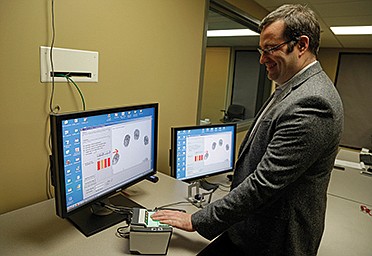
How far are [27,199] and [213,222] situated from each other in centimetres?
85

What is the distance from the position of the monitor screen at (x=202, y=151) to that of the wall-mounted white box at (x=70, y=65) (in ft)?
1.76

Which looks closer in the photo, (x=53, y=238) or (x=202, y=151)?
(x=53, y=238)

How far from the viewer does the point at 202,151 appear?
1.69m

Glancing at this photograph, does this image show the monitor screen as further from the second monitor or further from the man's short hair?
the man's short hair

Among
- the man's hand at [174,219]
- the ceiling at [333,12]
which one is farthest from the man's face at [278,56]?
the ceiling at [333,12]

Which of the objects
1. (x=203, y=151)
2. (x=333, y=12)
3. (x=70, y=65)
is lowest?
(x=203, y=151)

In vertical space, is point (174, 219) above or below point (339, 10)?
below

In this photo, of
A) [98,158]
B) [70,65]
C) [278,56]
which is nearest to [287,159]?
[278,56]

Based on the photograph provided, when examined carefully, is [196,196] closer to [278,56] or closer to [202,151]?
[202,151]

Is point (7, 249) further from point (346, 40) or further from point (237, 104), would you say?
point (346, 40)

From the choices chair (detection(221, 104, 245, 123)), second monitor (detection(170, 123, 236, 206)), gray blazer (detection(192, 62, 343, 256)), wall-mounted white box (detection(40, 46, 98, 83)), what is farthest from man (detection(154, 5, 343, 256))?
chair (detection(221, 104, 245, 123))

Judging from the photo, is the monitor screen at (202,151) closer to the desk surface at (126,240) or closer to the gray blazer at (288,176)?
the desk surface at (126,240)

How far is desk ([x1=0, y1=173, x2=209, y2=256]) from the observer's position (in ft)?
3.01

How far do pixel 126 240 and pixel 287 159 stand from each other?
0.65 meters
